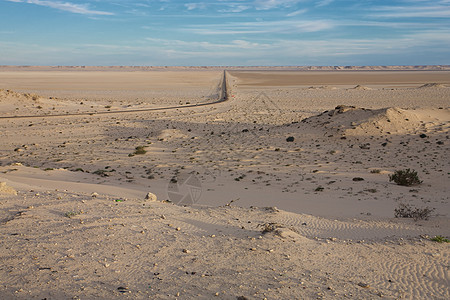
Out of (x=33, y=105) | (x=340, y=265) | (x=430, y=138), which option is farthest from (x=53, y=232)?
(x=33, y=105)

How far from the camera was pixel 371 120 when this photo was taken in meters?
22.6

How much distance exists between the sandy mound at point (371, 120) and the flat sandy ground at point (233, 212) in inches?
4.3

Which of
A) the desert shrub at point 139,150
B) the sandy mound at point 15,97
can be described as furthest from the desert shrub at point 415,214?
the sandy mound at point 15,97

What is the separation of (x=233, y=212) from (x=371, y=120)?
16.3 metres

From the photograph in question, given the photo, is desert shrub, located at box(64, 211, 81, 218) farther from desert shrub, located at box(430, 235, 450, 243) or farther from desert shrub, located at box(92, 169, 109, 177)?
desert shrub, located at box(92, 169, 109, 177)

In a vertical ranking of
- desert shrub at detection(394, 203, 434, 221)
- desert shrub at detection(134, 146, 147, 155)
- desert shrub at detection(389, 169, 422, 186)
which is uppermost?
desert shrub at detection(394, 203, 434, 221)

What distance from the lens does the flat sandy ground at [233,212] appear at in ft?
17.8

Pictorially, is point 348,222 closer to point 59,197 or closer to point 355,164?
point 59,197

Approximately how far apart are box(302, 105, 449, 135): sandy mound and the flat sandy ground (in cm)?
11

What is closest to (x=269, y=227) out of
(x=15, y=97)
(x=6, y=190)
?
(x=6, y=190)

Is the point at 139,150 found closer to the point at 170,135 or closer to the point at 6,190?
the point at 170,135

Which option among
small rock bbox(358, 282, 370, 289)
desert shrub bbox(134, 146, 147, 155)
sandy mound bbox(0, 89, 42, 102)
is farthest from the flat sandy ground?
sandy mound bbox(0, 89, 42, 102)

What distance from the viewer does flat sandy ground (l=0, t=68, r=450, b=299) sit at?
17.8 ft

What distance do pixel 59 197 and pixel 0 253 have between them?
302 cm
